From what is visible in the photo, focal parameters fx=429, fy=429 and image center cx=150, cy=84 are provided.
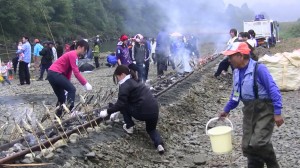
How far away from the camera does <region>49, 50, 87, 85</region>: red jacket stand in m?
7.85

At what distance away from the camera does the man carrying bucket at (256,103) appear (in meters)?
4.62

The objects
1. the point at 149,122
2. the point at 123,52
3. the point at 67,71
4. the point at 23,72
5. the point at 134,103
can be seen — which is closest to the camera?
the point at 134,103

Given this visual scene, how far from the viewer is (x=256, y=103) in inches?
186

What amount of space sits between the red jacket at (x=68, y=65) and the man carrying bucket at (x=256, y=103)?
3.81 m

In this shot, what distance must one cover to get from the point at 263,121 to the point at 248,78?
503 millimetres

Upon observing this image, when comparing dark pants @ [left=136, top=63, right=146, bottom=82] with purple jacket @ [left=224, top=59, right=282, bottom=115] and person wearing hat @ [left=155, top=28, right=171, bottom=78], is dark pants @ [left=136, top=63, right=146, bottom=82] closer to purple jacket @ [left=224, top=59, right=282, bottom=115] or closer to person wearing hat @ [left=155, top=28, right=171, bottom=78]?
person wearing hat @ [left=155, top=28, right=171, bottom=78]

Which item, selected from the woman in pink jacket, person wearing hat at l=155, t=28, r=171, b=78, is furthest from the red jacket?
person wearing hat at l=155, t=28, r=171, b=78

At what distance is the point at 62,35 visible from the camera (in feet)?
202

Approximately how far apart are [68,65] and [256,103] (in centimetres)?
433

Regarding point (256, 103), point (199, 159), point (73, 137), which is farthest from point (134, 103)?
point (256, 103)

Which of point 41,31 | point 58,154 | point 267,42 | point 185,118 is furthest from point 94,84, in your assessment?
point 41,31

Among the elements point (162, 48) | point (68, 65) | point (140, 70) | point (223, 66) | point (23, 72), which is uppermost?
point (68, 65)

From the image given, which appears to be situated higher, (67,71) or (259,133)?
(67,71)

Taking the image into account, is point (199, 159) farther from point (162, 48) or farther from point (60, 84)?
point (162, 48)
